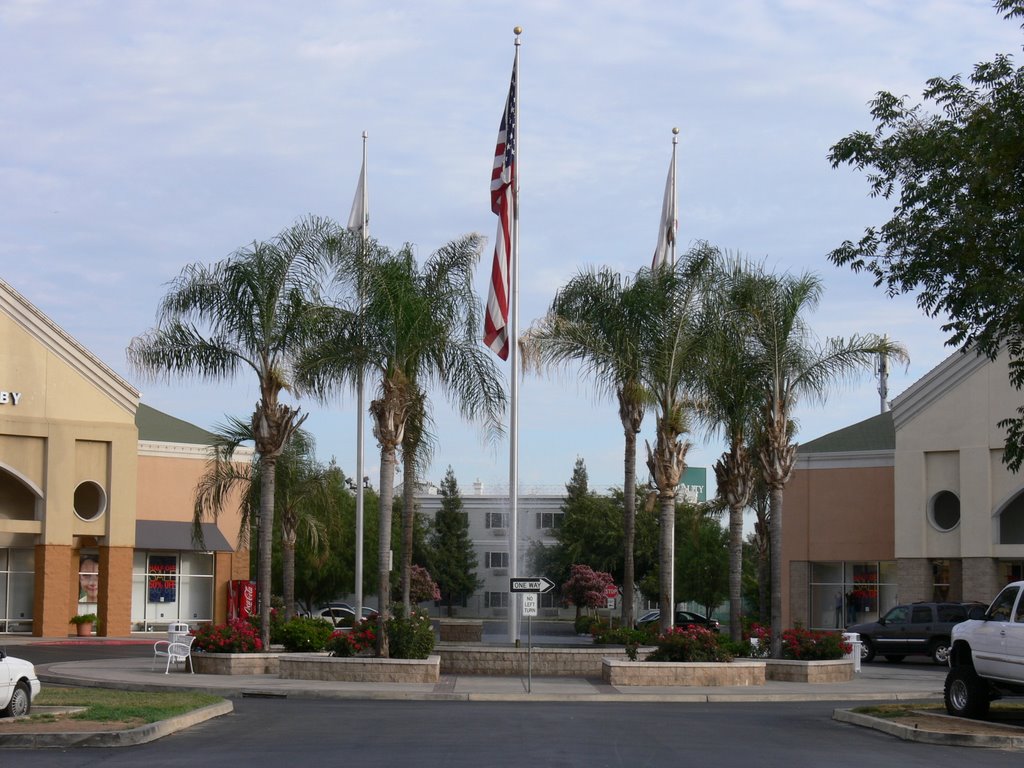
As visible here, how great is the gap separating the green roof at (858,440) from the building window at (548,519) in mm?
34892

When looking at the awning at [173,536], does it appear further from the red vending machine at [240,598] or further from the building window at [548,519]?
the building window at [548,519]

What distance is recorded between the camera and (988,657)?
1828cm

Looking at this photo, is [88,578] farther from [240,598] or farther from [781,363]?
[781,363]

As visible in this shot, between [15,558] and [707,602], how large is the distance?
107 ft

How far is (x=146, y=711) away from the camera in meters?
17.9

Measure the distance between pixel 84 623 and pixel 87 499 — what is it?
4.38 meters

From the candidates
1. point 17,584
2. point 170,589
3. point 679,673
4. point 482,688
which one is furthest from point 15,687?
point 170,589

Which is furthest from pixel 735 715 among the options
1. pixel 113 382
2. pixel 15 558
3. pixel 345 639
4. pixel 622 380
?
pixel 15 558

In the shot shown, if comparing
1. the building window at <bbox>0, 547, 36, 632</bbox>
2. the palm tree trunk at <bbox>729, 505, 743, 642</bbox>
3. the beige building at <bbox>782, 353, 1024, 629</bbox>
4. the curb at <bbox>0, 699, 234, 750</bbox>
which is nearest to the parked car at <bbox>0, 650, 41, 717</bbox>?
the curb at <bbox>0, 699, 234, 750</bbox>

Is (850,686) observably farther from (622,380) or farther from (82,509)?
(82,509)

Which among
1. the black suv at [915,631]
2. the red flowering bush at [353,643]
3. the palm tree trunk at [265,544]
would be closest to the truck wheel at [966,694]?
the red flowering bush at [353,643]

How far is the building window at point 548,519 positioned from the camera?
3324 inches

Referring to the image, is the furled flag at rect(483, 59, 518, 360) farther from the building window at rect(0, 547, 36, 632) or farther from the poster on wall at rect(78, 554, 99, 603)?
the building window at rect(0, 547, 36, 632)

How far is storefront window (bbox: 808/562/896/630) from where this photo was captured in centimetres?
4750
